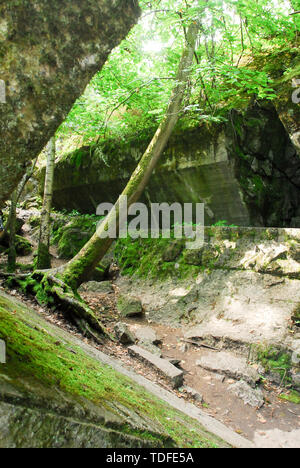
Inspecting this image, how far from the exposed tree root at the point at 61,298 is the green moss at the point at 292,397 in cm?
329

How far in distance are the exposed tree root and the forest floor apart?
14cm

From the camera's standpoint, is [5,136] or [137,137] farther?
[137,137]

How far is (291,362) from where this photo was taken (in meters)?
5.47

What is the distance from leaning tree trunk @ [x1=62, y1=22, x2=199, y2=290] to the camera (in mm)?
6824

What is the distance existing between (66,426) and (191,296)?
20.4 feet

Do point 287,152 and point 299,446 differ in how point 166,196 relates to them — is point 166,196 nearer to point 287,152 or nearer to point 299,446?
point 287,152

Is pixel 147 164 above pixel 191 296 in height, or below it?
above

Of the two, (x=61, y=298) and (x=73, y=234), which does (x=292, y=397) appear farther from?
(x=73, y=234)

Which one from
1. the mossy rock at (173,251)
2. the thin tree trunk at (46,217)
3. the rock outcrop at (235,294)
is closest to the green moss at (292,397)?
the rock outcrop at (235,294)

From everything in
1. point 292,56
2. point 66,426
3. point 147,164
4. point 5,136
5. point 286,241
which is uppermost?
point 292,56

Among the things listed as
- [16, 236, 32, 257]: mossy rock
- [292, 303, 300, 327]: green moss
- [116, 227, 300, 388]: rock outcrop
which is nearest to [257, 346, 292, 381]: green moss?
[116, 227, 300, 388]: rock outcrop

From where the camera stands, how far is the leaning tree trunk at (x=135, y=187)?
22.4ft
